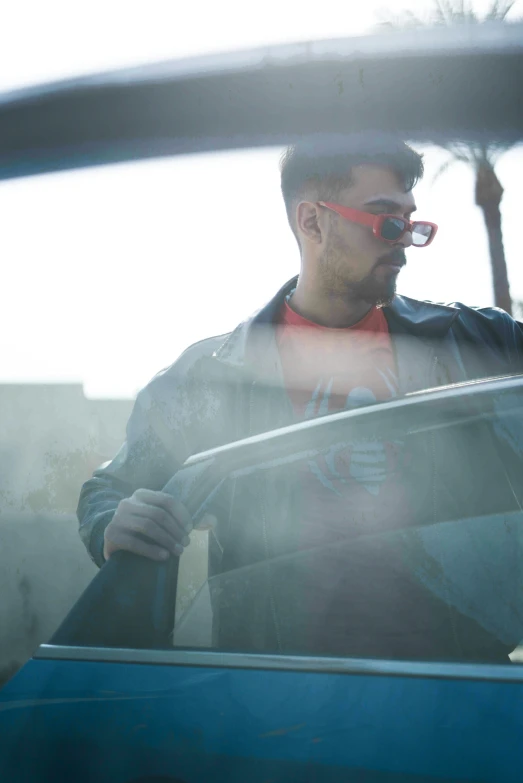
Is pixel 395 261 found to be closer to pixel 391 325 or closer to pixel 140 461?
pixel 391 325

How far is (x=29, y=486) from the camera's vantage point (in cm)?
1195

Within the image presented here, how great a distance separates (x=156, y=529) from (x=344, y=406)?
0.95 meters

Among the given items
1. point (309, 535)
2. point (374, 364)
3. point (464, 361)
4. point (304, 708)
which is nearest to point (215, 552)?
point (309, 535)

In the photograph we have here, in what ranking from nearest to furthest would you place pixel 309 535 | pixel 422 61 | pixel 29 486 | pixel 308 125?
pixel 309 535
pixel 422 61
pixel 308 125
pixel 29 486

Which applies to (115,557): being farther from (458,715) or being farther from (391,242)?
(391,242)

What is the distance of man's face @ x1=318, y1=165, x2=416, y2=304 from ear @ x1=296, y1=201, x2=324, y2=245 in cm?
4

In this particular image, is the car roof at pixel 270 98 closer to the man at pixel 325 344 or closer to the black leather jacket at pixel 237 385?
the man at pixel 325 344

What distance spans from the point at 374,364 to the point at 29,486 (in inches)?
412

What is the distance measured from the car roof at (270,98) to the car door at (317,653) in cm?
154

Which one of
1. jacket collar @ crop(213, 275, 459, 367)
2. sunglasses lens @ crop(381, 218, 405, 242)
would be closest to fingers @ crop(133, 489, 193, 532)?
jacket collar @ crop(213, 275, 459, 367)

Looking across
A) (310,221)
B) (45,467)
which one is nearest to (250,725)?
(310,221)

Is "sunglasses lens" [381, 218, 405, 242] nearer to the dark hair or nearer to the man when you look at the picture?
the man

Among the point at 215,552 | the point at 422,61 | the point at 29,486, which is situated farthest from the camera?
the point at 29,486

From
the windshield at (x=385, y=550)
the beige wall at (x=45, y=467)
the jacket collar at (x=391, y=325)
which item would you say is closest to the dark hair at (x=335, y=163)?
the jacket collar at (x=391, y=325)
